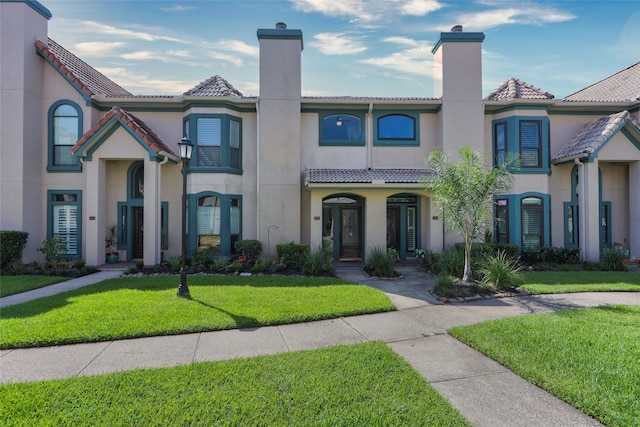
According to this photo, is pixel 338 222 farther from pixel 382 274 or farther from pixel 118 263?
pixel 118 263

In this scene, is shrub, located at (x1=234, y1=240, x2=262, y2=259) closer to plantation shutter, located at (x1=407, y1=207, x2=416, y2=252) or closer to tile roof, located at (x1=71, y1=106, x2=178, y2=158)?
tile roof, located at (x1=71, y1=106, x2=178, y2=158)

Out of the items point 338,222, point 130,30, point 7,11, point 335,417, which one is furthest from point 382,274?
point 7,11

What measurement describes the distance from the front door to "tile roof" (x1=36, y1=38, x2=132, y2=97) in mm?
10954

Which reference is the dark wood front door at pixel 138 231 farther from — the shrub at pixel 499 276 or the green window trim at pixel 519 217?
the green window trim at pixel 519 217

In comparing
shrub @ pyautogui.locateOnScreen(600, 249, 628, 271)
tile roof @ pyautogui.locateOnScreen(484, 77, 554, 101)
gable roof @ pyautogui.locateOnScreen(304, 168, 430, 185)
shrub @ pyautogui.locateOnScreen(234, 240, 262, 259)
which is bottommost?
shrub @ pyautogui.locateOnScreen(600, 249, 628, 271)

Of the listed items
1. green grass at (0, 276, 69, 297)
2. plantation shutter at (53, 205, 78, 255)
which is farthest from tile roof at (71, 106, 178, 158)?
green grass at (0, 276, 69, 297)

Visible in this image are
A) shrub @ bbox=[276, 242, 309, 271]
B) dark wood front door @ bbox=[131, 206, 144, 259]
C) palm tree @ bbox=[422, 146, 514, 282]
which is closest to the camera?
palm tree @ bbox=[422, 146, 514, 282]

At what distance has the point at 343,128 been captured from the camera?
568 inches

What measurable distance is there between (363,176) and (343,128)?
8.84 feet

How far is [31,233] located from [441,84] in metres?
18.2

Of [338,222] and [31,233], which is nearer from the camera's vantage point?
[31,233]

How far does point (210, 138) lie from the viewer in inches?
529

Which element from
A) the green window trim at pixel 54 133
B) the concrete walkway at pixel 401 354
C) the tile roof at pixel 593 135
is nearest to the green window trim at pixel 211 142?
the green window trim at pixel 54 133

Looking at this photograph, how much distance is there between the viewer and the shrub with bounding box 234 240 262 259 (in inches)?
501
